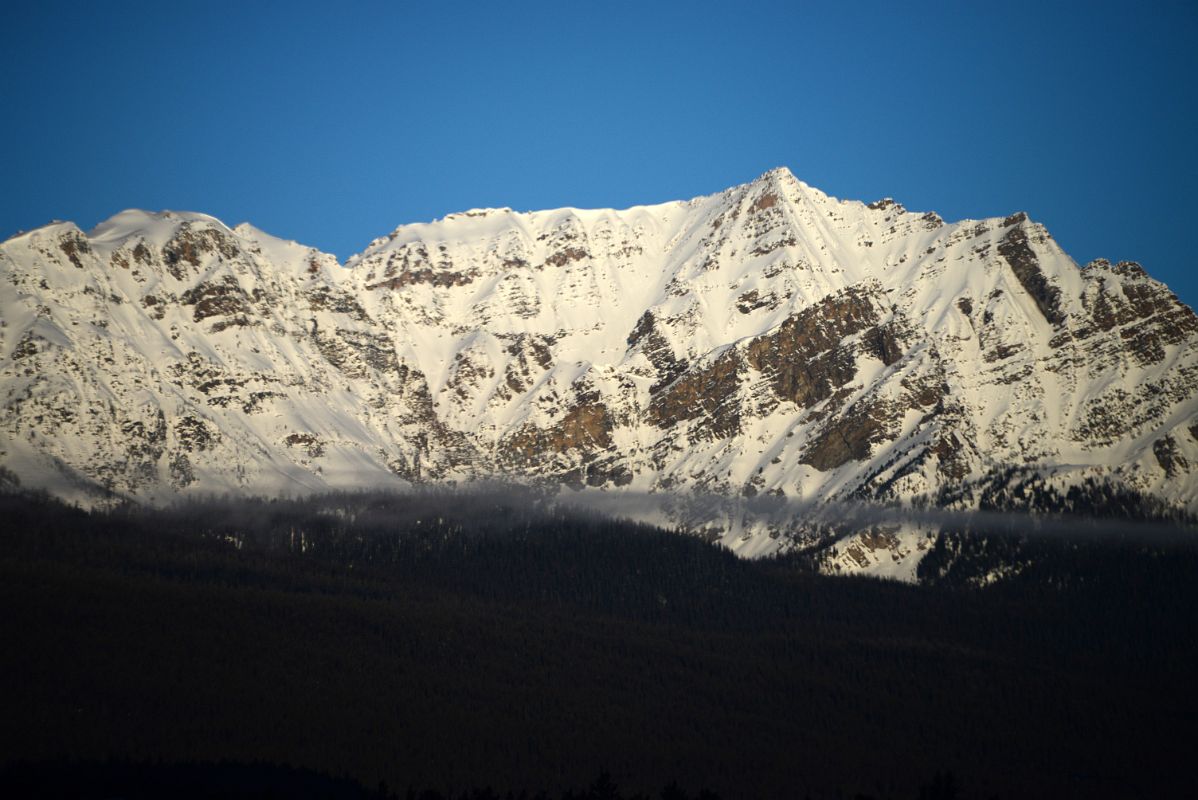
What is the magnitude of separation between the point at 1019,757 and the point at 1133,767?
12.1 m

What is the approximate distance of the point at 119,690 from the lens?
186 metres

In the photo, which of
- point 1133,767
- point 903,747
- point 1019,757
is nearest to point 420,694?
point 903,747

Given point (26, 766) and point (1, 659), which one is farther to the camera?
point (1, 659)

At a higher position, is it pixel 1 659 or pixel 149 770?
pixel 1 659

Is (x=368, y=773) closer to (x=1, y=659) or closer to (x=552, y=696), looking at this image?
(x=552, y=696)

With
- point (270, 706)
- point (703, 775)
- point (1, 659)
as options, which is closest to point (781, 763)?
point (703, 775)

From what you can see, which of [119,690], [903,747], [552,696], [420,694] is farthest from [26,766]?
[903,747]

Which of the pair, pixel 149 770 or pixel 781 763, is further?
pixel 781 763

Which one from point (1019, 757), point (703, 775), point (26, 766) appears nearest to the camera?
A: point (26, 766)

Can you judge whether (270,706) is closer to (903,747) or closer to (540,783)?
(540,783)

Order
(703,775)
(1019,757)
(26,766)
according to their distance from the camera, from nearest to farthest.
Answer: (26,766) < (703,775) < (1019,757)

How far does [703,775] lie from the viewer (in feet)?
587

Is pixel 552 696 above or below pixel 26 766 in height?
Answer: above

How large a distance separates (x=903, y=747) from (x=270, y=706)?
→ 6915 centimetres
